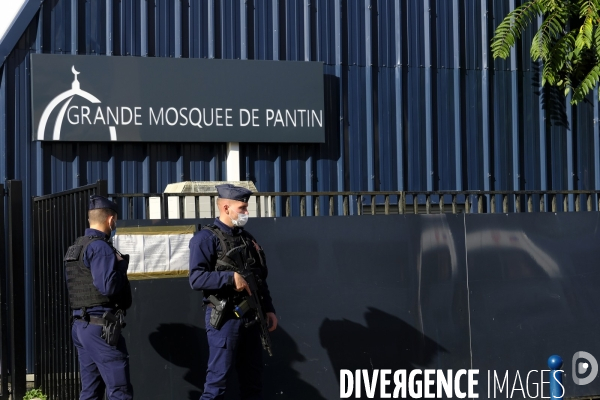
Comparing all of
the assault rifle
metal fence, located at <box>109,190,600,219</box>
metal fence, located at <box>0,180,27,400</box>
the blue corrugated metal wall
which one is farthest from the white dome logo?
the assault rifle

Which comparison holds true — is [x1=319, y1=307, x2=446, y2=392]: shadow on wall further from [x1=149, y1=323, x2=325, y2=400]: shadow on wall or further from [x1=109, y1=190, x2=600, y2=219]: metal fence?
[x1=109, y1=190, x2=600, y2=219]: metal fence

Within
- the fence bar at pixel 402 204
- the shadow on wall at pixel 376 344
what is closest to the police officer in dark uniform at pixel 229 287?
the shadow on wall at pixel 376 344

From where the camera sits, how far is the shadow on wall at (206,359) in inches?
290

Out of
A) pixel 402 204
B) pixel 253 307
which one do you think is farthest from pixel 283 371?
pixel 402 204

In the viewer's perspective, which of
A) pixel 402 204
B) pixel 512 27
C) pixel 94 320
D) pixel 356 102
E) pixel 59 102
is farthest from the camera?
pixel 512 27

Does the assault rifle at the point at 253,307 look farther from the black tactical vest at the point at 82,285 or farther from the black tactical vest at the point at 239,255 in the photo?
the black tactical vest at the point at 82,285

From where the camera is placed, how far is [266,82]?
11.3 metres

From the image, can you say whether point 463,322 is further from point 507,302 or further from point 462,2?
point 462,2

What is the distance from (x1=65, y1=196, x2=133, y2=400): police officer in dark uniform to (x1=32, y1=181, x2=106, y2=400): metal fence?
530 mm

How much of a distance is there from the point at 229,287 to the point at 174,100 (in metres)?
5.05

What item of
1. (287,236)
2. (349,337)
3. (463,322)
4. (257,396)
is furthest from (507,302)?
(257,396)

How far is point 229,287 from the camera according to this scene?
636 cm

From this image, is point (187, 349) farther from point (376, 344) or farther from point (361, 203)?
point (361, 203)

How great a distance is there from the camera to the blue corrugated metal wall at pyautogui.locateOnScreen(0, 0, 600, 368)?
10492 millimetres
